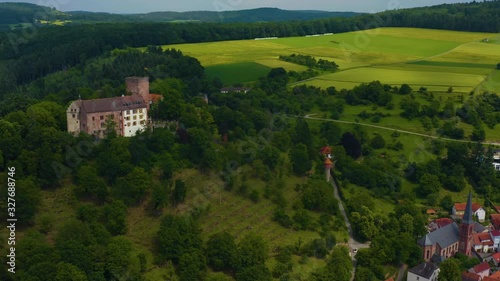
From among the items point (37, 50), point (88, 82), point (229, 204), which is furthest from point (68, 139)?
point (37, 50)

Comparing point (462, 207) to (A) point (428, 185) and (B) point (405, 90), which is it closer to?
(A) point (428, 185)

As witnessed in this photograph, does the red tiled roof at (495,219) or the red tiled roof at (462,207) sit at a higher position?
the red tiled roof at (462,207)

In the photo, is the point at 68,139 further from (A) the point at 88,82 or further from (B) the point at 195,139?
(A) the point at 88,82

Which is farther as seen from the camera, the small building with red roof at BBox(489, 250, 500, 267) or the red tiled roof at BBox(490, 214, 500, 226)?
the red tiled roof at BBox(490, 214, 500, 226)

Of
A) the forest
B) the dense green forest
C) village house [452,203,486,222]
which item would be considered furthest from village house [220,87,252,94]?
village house [452,203,486,222]

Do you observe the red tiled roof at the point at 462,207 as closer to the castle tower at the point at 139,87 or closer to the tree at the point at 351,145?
the tree at the point at 351,145

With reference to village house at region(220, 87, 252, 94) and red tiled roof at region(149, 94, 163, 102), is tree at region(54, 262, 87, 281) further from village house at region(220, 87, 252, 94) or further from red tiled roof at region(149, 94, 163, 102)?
village house at region(220, 87, 252, 94)

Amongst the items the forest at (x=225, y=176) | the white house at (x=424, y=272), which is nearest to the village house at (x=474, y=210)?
the forest at (x=225, y=176)
